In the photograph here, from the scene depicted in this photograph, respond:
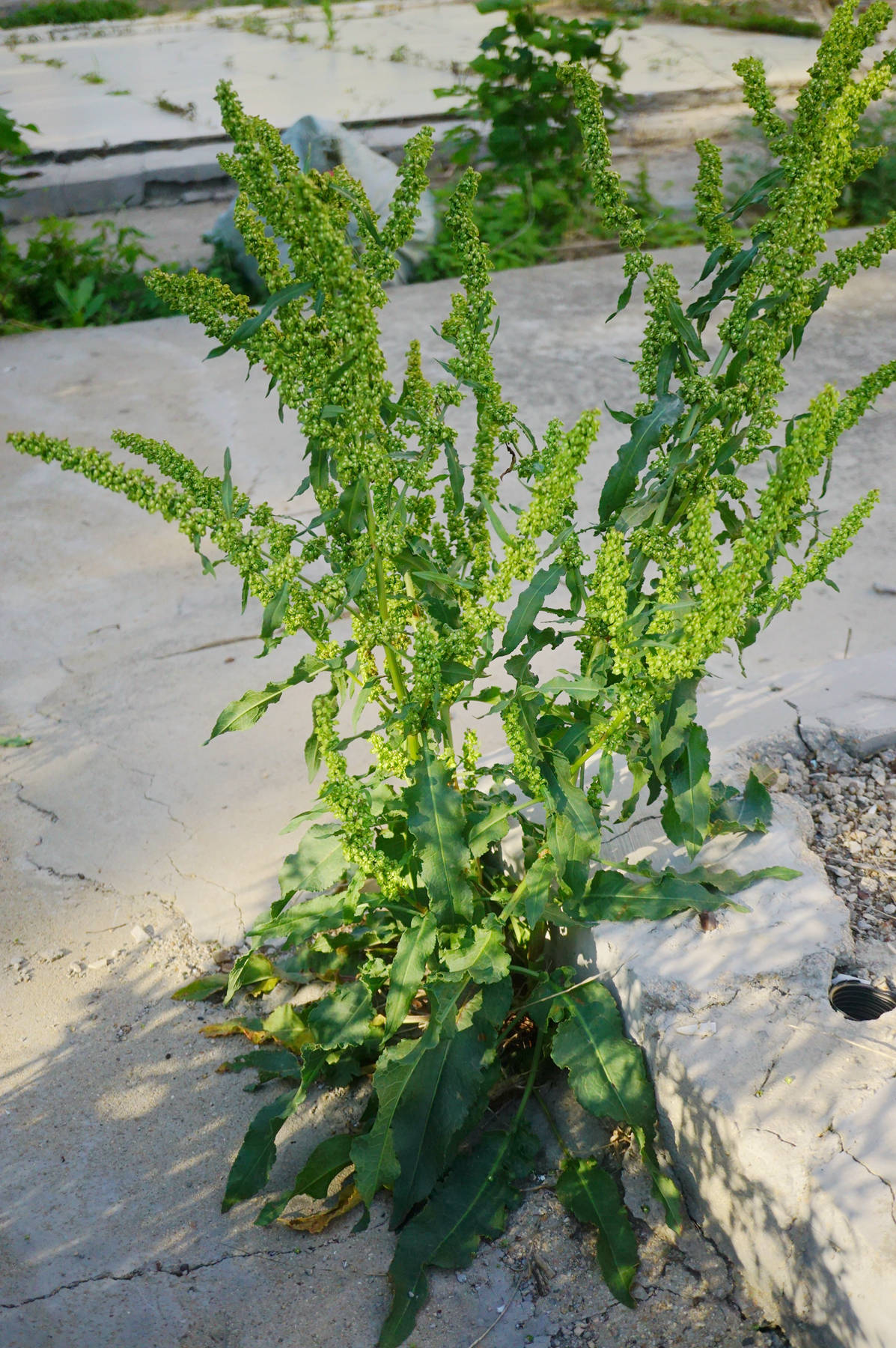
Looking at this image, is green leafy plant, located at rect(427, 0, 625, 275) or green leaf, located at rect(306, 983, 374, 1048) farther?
green leafy plant, located at rect(427, 0, 625, 275)

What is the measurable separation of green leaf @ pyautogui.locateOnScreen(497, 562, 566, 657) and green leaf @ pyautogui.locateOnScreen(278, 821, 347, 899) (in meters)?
0.65

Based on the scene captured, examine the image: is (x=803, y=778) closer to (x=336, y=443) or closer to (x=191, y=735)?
(x=336, y=443)

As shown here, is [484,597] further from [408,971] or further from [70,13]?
[70,13]

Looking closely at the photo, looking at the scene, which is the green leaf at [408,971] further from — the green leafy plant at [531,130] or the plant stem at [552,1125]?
the green leafy plant at [531,130]

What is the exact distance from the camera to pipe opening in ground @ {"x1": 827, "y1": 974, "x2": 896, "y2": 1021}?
85.5 inches

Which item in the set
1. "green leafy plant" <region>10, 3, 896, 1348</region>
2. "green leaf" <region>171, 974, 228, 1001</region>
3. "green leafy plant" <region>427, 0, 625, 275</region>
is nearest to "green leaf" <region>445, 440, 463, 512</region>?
"green leafy plant" <region>10, 3, 896, 1348</region>

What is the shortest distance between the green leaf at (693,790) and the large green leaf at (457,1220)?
713mm

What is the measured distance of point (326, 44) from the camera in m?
14.2

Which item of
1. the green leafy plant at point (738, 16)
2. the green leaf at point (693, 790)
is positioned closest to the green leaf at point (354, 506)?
the green leaf at point (693, 790)

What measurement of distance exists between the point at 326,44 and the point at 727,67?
16.4 ft

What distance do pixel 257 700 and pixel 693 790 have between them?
0.84 m

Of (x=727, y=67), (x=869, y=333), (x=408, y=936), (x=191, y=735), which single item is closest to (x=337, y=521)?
(x=408, y=936)

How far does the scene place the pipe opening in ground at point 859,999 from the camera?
2.17 meters

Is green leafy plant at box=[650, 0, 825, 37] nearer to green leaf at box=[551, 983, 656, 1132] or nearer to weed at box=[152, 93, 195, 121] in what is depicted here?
weed at box=[152, 93, 195, 121]
